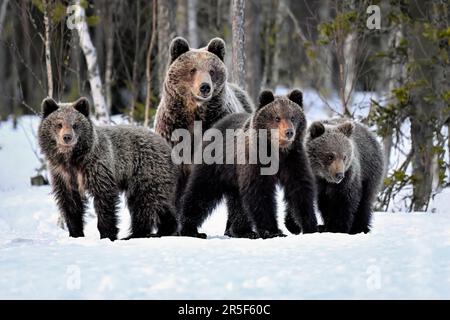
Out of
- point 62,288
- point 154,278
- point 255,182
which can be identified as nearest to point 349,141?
Result: point 255,182

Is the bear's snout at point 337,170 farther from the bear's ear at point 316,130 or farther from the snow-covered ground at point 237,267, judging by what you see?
the snow-covered ground at point 237,267

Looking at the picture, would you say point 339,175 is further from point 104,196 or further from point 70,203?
point 70,203

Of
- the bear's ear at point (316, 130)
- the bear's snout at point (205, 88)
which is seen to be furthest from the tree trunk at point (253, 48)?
the bear's ear at point (316, 130)

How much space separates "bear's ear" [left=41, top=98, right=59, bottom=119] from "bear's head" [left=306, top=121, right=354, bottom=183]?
2.57 metres

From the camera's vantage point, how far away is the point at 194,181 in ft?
25.3

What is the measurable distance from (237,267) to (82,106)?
9.65ft

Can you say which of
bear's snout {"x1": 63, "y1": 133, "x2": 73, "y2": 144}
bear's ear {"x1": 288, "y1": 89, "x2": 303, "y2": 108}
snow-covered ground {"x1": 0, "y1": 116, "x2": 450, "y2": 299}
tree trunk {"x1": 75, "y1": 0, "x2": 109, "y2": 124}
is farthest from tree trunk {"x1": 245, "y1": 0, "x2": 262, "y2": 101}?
snow-covered ground {"x1": 0, "y1": 116, "x2": 450, "y2": 299}

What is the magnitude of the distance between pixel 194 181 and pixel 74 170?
122 cm

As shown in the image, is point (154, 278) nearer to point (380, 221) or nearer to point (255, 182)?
point (255, 182)

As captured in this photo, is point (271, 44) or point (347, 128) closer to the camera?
point (347, 128)

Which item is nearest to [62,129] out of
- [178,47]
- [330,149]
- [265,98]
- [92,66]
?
[178,47]

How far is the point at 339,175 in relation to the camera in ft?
23.6

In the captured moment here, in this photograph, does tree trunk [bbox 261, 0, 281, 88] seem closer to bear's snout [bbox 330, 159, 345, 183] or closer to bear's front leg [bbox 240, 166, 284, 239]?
bear's snout [bbox 330, 159, 345, 183]

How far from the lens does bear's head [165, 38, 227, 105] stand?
8.16 m
